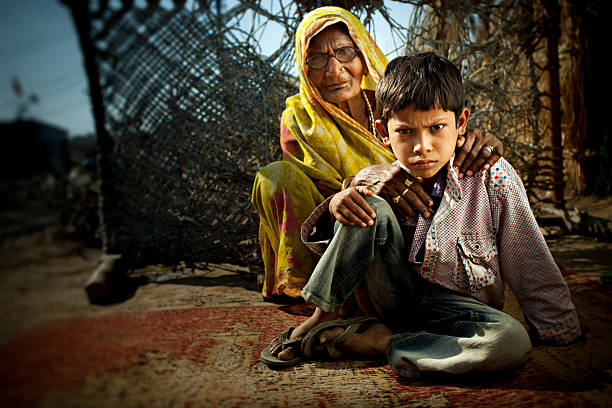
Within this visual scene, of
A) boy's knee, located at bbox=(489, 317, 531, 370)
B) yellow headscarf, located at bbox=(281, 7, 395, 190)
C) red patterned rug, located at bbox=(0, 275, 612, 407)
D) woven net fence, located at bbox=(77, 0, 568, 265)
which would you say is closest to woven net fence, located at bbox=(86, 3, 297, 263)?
woven net fence, located at bbox=(77, 0, 568, 265)

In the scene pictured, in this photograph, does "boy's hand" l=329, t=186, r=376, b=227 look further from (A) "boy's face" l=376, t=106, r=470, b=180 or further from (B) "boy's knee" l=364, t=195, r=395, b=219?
(A) "boy's face" l=376, t=106, r=470, b=180

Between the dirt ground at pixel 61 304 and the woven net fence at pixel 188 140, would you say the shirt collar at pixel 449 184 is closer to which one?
the dirt ground at pixel 61 304

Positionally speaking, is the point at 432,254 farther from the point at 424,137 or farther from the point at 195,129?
the point at 195,129

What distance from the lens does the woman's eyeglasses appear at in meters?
2.03

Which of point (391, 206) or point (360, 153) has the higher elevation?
point (360, 153)

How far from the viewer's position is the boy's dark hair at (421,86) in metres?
1.34

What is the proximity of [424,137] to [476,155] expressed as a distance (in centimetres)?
21

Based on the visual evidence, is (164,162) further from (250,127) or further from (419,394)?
(419,394)

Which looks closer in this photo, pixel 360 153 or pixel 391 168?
pixel 391 168

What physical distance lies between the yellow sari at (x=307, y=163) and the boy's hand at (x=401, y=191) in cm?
50

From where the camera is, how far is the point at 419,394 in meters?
1.15

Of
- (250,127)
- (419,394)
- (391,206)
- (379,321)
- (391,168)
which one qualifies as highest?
(250,127)

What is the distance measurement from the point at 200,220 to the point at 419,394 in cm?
208

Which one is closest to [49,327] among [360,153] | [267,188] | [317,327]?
[317,327]
